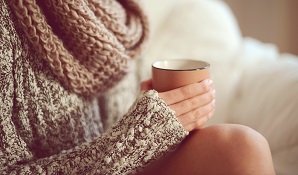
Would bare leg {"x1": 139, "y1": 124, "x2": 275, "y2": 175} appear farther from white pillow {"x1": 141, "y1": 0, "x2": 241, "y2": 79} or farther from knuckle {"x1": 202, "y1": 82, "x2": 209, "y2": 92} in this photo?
white pillow {"x1": 141, "y1": 0, "x2": 241, "y2": 79}

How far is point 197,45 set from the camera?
3.51 ft

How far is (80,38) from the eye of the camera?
61 cm

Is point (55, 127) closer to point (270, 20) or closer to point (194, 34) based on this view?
point (194, 34)

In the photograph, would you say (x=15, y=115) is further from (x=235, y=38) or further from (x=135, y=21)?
(x=235, y=38)

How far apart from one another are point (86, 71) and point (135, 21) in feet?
0.66

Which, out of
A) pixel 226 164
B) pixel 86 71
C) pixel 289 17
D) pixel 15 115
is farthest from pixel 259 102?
pixel 289 17

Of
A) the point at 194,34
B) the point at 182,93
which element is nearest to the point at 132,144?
the point at 182,93

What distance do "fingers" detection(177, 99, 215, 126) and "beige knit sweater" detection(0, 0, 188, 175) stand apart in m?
0.02

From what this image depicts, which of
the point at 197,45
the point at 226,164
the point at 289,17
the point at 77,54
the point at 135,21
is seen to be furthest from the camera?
the point at 289,17

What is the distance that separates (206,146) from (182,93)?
104 mm

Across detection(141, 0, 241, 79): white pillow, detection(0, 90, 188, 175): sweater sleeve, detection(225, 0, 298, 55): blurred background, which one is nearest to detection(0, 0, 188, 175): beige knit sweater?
detection(0, 90, 188, 175): sweater sleeve

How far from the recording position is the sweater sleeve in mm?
537

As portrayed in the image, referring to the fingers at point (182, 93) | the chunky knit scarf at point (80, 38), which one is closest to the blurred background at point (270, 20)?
the chunky knit scarf at point (80, 38)

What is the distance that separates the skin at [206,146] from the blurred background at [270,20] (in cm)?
128
